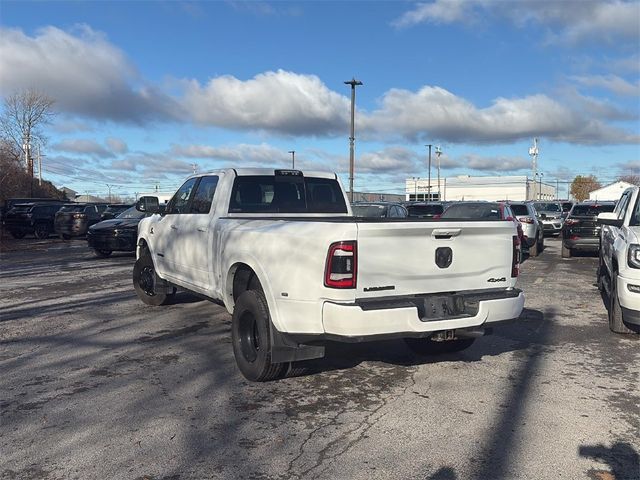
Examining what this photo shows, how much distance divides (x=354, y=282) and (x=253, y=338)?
1379 mm

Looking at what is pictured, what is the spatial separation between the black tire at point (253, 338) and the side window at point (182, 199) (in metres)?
2.48

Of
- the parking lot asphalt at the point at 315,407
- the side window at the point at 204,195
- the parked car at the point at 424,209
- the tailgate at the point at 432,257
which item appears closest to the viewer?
the parking lot asphalt at the point at 315,407

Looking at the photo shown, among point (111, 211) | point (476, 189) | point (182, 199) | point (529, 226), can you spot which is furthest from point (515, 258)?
point (476, 189)

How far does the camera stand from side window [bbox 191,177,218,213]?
21.7 feet

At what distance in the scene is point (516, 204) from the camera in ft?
57.8

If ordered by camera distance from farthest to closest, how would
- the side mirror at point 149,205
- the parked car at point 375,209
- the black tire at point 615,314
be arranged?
the parked car at point 375,209, the side mirror at point 149,205, the black tire at point 615,314

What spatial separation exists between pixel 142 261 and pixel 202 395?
4289 mm

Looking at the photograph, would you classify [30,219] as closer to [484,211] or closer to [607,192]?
[484,211]

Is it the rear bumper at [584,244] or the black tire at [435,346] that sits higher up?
the rear bumper at [584,244]

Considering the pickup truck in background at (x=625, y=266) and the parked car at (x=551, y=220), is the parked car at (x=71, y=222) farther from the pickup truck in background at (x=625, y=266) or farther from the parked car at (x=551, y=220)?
the pickup truck in background at (x=625, y=266)

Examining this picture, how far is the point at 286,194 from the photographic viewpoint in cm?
684

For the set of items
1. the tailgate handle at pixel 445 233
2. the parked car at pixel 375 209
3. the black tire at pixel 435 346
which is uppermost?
the parked car at pixel 375 209

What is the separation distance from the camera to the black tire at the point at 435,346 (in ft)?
19.5

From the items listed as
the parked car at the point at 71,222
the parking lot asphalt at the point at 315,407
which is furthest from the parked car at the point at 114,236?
the parking lot asphalt at the point at 315,407
